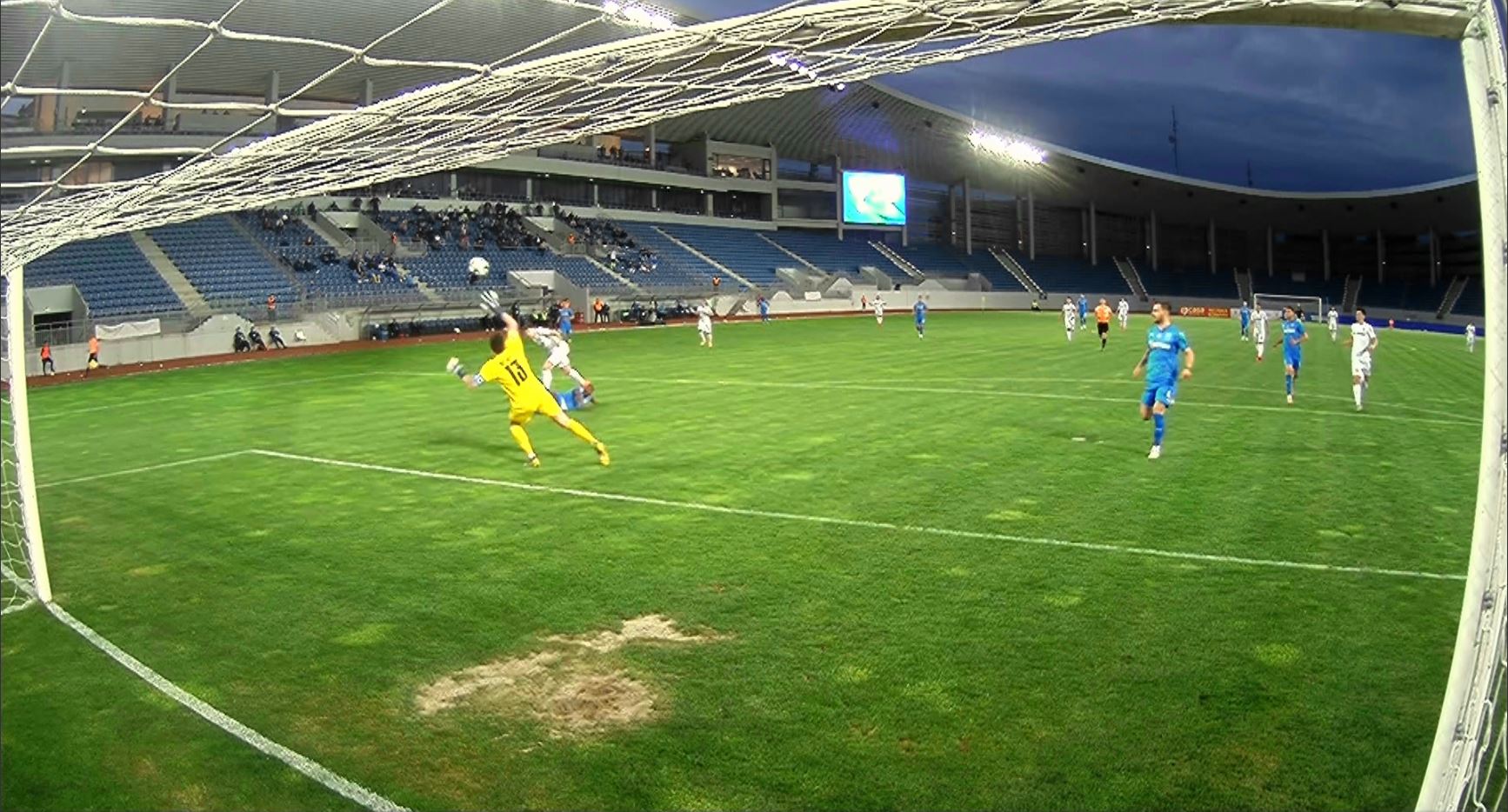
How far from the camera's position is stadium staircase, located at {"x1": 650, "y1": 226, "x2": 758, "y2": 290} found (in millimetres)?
57938

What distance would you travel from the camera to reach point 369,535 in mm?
8867

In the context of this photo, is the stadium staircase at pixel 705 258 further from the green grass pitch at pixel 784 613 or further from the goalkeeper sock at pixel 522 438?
the goalkeeper sock at pixel 522 438

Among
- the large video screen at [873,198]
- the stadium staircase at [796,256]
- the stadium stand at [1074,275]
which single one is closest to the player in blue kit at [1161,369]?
the stadium staircase at [796,256]

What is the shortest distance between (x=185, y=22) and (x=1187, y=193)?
7802cm

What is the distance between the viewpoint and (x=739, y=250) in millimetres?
61906

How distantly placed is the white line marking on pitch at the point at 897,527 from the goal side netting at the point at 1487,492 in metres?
3.88

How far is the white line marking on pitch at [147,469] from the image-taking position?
1205 cm

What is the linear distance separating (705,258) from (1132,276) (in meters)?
39.5

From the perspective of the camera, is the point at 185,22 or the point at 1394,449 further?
the point at 1394,449

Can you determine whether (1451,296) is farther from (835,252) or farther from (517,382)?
(517,382)

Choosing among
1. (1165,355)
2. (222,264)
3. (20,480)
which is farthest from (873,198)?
(20,480)

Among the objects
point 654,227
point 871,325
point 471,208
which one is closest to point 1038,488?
point 871,325

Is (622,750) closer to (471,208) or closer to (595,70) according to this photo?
(595,70)

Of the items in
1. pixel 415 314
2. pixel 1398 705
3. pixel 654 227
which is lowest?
pixel 1398 705
